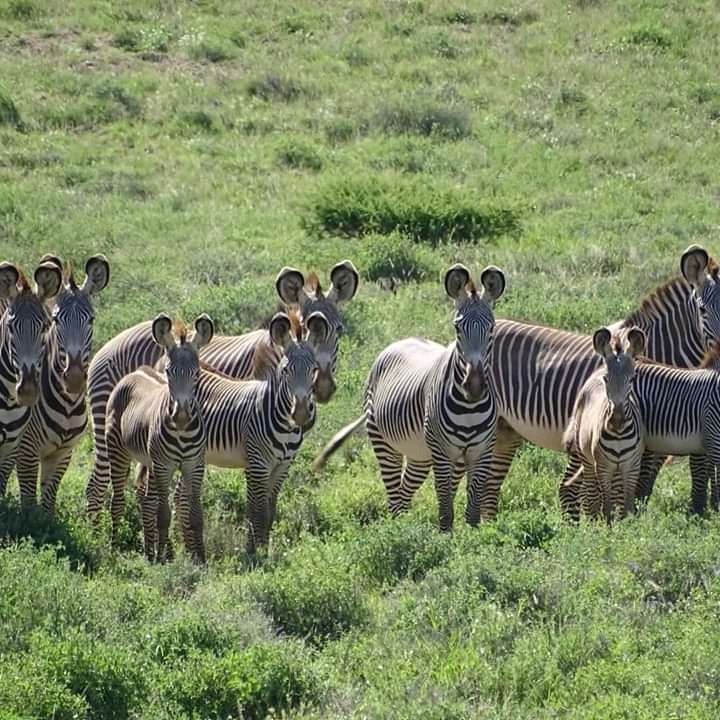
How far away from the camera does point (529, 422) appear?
11.5 meters

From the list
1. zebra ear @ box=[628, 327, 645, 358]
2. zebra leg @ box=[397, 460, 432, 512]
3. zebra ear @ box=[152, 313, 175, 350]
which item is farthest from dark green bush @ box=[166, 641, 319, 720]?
zebra leg @ box=[397, 460, 432, 512]

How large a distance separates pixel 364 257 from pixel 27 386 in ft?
26.6

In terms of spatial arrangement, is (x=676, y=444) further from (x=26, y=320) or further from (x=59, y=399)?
(x=26, y=320)

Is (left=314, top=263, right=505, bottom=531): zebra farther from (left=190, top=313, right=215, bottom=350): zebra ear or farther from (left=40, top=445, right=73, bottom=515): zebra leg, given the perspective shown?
(left=40, top=445, right=73, bottom=515): zebra leg

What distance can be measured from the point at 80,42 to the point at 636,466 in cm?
1854

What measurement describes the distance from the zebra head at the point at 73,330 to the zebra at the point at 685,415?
3.79 metres

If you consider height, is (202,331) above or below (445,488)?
above

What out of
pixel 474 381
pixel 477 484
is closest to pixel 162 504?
pixel 477 484

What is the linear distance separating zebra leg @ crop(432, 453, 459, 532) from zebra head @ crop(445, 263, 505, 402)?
0.55 meters

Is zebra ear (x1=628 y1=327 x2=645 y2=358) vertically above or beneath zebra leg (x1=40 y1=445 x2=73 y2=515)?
above

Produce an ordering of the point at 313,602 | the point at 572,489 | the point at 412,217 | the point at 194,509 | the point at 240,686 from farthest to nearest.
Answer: the point at 412,217 → the point at 572,489 → the point at 194,509 → the point at 313,602 → the point at 240,686

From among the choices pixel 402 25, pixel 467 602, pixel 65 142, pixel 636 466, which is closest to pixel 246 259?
pixel 65 142

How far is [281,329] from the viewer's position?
10.1 m

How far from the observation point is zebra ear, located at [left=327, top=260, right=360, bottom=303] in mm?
11406
